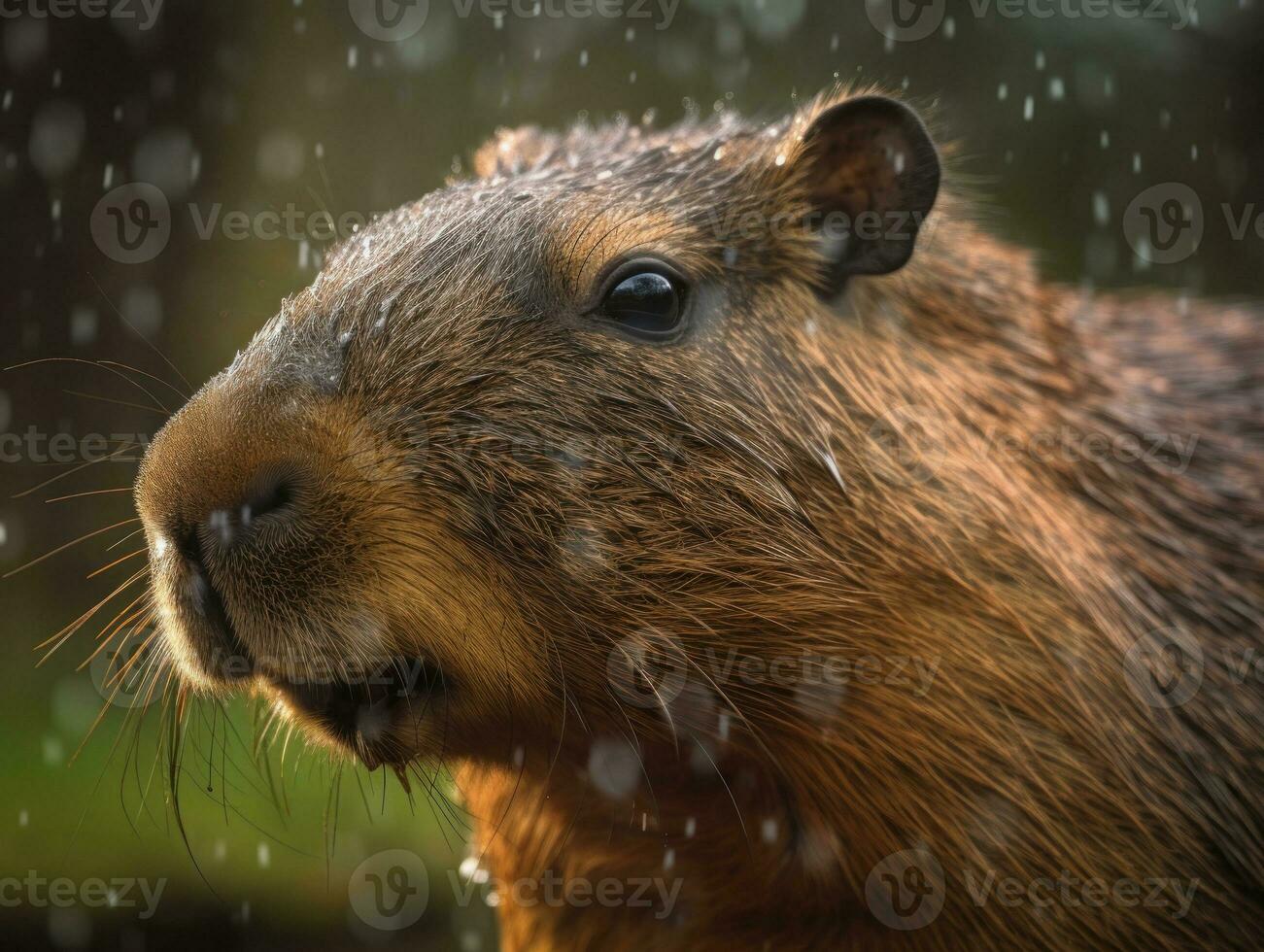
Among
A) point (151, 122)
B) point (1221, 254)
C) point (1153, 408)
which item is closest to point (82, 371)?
point (151, 122)

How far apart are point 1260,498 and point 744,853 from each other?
1.81m

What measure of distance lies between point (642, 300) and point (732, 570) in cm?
62

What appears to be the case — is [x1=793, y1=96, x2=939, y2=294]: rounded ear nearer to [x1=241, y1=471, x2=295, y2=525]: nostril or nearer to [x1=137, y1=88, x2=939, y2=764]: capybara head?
[x1=137, y1=88, x2=939, y2=764]: capybara head

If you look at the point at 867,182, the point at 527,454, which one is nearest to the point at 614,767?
the point at 527,454

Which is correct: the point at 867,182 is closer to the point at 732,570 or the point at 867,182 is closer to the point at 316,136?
Answer: the point at 732,570

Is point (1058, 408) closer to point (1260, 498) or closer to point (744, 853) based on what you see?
point (1260, 498)

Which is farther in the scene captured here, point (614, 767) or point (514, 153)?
point (514, 153)

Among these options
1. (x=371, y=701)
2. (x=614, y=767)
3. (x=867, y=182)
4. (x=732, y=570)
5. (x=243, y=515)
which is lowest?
(x=614, y=767)

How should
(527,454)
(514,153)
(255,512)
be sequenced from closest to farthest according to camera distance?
(255,512) < (527,454) < (514,153)

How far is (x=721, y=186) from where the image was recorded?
2746 millimetres

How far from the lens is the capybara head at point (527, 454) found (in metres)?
2.21

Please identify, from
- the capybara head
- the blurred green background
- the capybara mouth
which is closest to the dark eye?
the capybara head

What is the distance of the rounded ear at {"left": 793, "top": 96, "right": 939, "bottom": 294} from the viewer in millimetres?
2711

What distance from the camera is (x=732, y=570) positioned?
244cm
